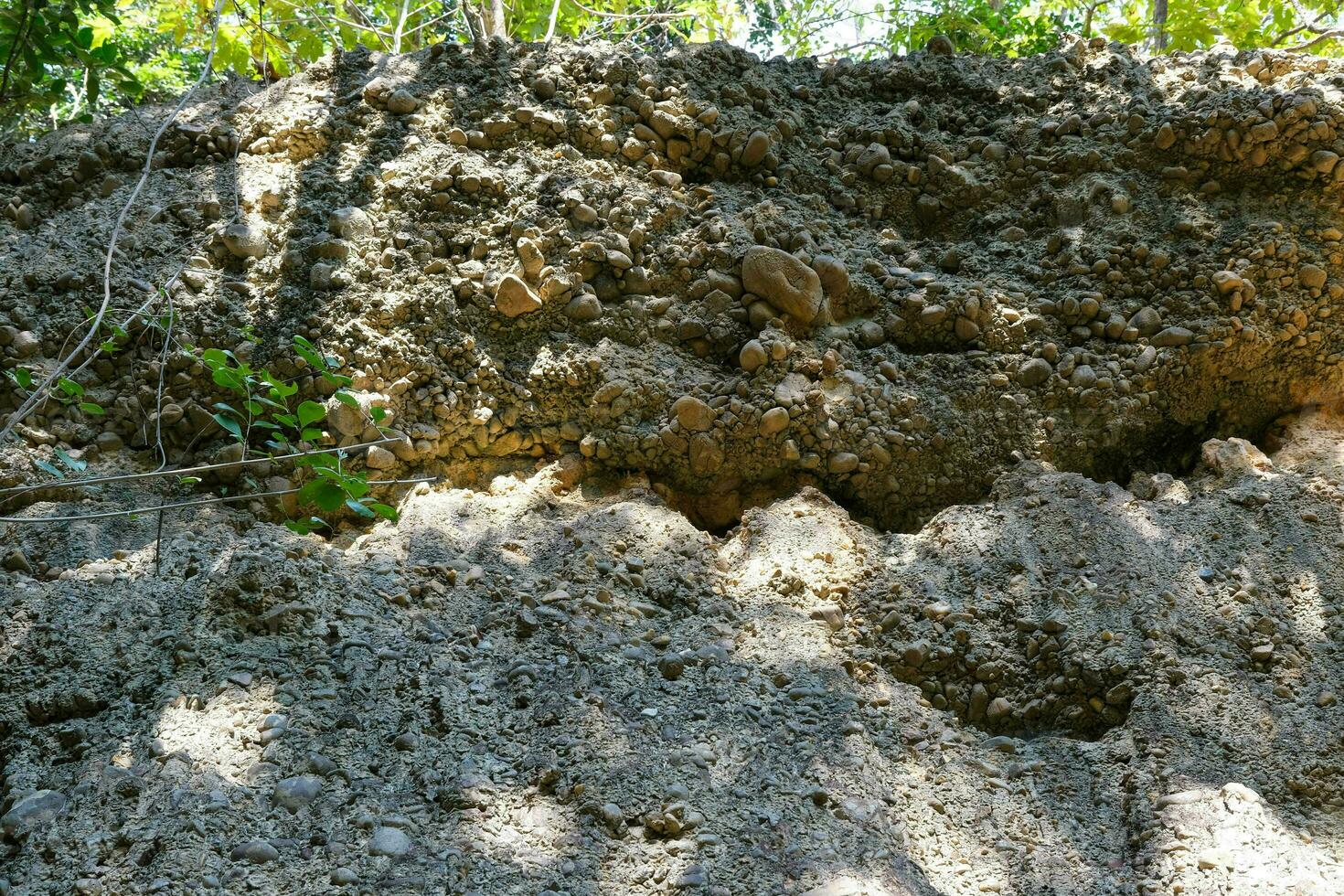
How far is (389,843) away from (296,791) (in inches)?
8.2

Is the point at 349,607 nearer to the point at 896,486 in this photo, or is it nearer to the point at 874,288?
the point at 896,486

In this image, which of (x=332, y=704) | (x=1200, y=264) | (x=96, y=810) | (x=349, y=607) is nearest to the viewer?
(x=96, y=810)

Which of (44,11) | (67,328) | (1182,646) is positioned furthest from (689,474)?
(44,11)

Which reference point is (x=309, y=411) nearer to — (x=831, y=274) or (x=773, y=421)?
(x=773, y=421)

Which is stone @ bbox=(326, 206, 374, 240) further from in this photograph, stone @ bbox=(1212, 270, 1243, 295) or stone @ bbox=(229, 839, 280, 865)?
stone @ bbox=(1212, 270, 1243, 295)

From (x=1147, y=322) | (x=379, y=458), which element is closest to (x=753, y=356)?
(x=379, y=458)

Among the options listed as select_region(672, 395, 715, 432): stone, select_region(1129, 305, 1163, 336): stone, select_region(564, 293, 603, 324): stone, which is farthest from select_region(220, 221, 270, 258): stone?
select_region(1129, 305, 1163, 336): stone

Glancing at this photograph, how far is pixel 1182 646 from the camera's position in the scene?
2.31 meters

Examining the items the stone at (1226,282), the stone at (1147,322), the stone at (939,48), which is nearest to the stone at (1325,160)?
the stone at (1226,282)

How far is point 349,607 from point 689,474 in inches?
40.3

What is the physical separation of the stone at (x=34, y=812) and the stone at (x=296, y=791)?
0.37 m

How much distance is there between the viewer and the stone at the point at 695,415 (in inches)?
113

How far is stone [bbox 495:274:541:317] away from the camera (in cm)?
298

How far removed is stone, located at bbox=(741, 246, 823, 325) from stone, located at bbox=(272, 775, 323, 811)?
1788mm
